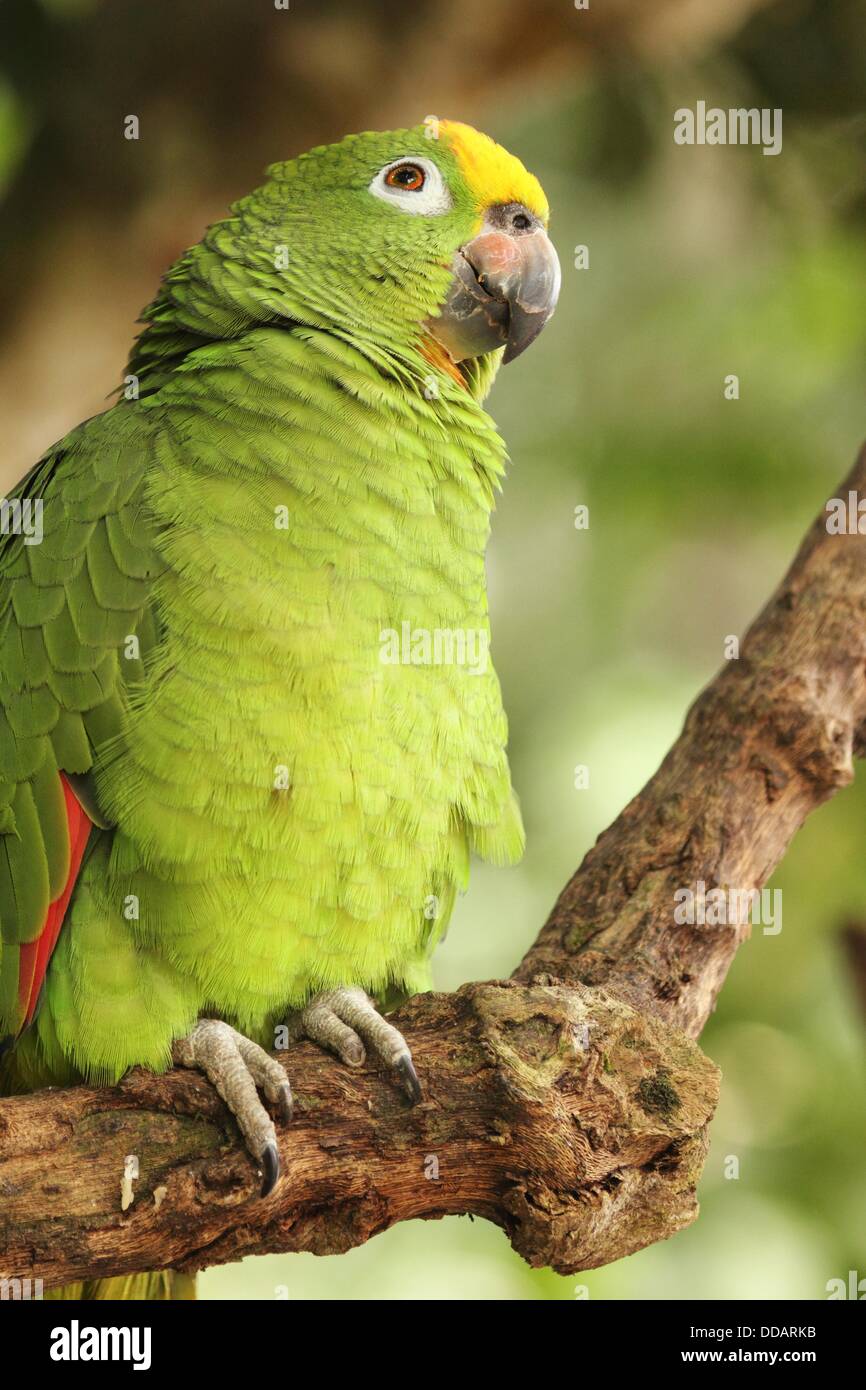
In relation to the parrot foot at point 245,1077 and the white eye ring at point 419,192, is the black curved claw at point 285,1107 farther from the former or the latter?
the white eye ring at point 419,192

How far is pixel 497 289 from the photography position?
112 inches

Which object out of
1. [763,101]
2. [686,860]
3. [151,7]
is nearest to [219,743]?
[686,860]

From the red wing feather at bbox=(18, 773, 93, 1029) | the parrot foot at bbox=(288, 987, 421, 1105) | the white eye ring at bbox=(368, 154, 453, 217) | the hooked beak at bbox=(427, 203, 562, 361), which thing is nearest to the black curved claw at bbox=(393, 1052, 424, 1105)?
the parrot foot at bbox=(288, 987, 421, 1105)

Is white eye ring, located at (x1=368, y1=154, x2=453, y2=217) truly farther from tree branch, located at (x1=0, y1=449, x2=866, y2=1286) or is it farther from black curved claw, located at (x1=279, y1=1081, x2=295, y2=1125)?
black curved claw, located at (x1=279, y1=1081, x2=295, y2=1125)

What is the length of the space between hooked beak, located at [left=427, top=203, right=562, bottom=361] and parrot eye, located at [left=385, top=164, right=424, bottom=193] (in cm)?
18

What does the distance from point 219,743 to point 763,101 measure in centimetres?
388

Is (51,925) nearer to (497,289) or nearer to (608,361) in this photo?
(497,289)

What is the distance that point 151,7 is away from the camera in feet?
12.6

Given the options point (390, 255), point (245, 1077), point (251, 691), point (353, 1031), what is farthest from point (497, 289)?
point (245, 1077)

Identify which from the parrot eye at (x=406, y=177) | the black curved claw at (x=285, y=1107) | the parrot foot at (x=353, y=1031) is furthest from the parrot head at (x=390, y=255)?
the black curved claw at (x=285, y=1107)

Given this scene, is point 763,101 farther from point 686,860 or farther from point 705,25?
point 686,860

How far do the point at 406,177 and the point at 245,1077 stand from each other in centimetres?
199

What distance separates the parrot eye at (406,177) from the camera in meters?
2.87

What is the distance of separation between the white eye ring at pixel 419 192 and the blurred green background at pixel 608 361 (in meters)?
1.09
